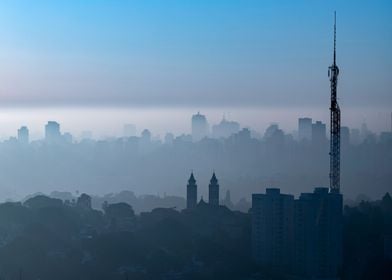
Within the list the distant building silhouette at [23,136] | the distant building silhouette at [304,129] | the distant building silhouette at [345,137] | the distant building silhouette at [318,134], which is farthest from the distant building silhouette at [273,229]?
the distant building silhouette at [23,136]

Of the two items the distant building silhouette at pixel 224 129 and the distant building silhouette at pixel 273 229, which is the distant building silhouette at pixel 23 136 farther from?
the distant building silhouette at pixel 273 229

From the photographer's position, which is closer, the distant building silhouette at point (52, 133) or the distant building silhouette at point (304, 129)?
the distant building silhouette at point (304, 129)

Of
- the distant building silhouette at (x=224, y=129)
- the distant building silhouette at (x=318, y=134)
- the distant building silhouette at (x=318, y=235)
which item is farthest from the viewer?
the distant building silhouette at (x=224, y=129)

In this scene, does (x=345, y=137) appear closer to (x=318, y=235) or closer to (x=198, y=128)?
(x=318, y=235)

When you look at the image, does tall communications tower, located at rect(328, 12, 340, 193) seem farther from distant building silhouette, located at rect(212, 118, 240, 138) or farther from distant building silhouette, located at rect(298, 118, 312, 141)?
distant building silhouette, located at rect(212, 118, 240, 138)

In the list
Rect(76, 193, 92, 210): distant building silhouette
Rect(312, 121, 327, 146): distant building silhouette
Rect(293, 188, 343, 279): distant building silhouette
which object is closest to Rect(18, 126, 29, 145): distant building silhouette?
Rect(76, 193, 92, 210): distant building silhouette

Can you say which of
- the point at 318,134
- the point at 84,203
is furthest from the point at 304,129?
the point at 84,203

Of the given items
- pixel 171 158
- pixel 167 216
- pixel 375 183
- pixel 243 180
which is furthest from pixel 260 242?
pixel 171 158

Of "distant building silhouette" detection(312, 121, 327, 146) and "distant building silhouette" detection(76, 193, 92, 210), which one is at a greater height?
"distant building silhouette" detection(312, 121, 327, 146)
